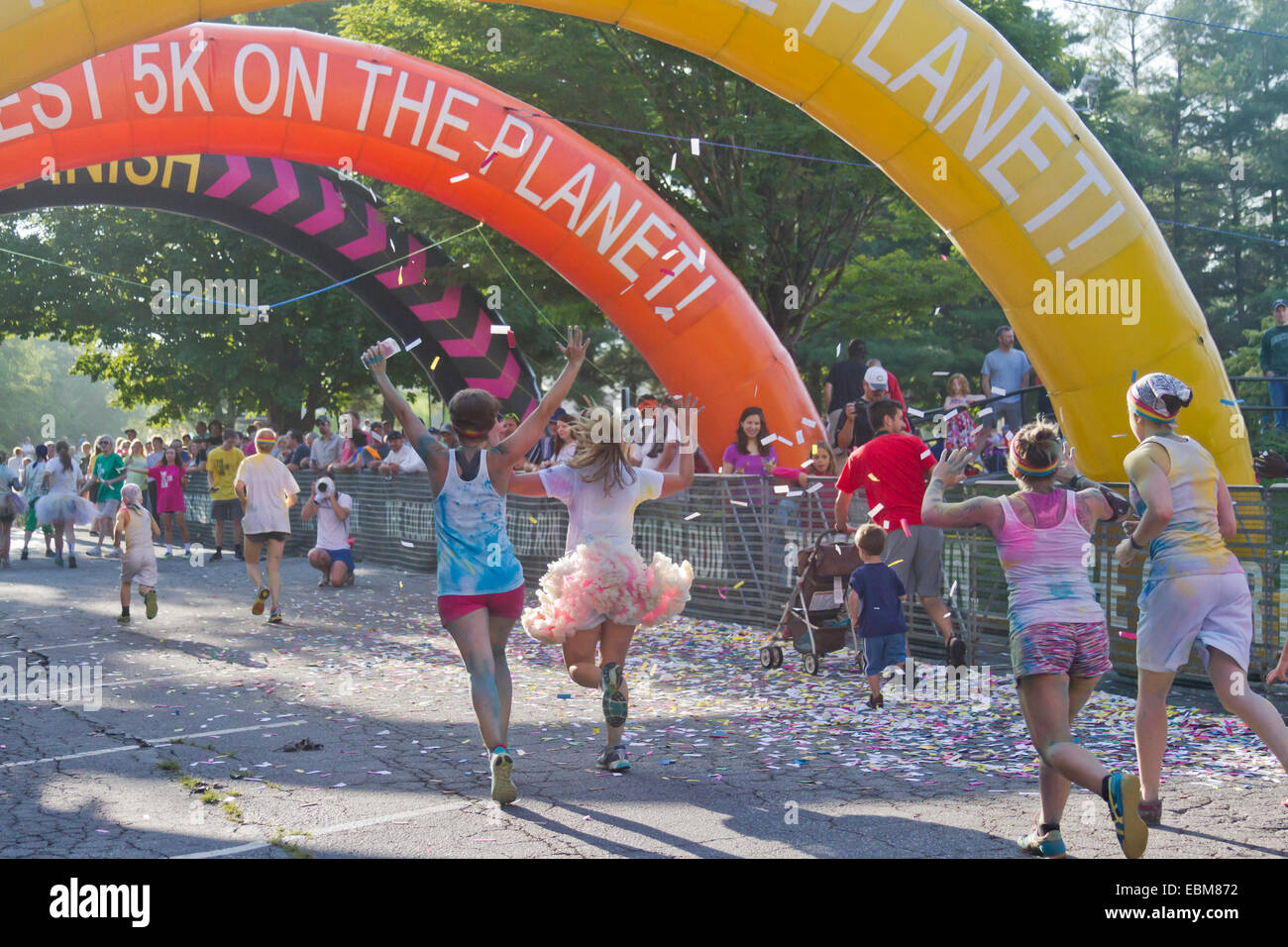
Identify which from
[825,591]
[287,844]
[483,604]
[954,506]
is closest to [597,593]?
[483,604]

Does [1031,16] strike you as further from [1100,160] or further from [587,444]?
[587,444]

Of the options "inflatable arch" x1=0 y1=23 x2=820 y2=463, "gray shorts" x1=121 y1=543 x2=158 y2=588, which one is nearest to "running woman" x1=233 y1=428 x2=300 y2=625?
"gray shorts" x1=121 y1=543 x2=158 y2=588

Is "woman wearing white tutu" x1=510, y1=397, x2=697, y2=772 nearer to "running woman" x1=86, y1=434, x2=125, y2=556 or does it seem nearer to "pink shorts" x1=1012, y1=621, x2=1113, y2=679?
"pink shorts" x1=1012, y1=621, x2=1113, y2=679

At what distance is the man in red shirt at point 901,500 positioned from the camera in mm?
8766

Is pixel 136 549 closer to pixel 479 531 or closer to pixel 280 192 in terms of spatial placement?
pixel 280 192

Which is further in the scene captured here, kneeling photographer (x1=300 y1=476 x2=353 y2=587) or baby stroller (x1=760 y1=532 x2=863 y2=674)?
kneeling photographer (x1=300 y1=476 x2=353 y2=587)

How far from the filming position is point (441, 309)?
16.8 meters

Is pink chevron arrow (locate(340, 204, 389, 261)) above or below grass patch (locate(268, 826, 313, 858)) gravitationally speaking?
above

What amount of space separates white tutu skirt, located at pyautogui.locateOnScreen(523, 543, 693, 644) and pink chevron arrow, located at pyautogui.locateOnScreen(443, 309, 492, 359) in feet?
34.2

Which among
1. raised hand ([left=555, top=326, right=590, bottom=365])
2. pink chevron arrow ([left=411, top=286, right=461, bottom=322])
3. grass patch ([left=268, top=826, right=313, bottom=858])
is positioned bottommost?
grass patch ([left=268, top=826, right=313, bottom=858])

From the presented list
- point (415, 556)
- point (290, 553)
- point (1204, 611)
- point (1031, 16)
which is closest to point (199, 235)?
point (290, 553)

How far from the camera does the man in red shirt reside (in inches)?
345

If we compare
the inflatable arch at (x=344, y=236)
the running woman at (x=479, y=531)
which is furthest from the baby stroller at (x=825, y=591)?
the inflatable arch at (x=344, y=236)

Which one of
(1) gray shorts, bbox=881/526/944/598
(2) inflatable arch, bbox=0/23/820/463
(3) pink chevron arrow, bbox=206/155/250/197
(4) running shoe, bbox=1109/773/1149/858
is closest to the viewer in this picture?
(4) running shoe, bbox=1109/773/1149/858
